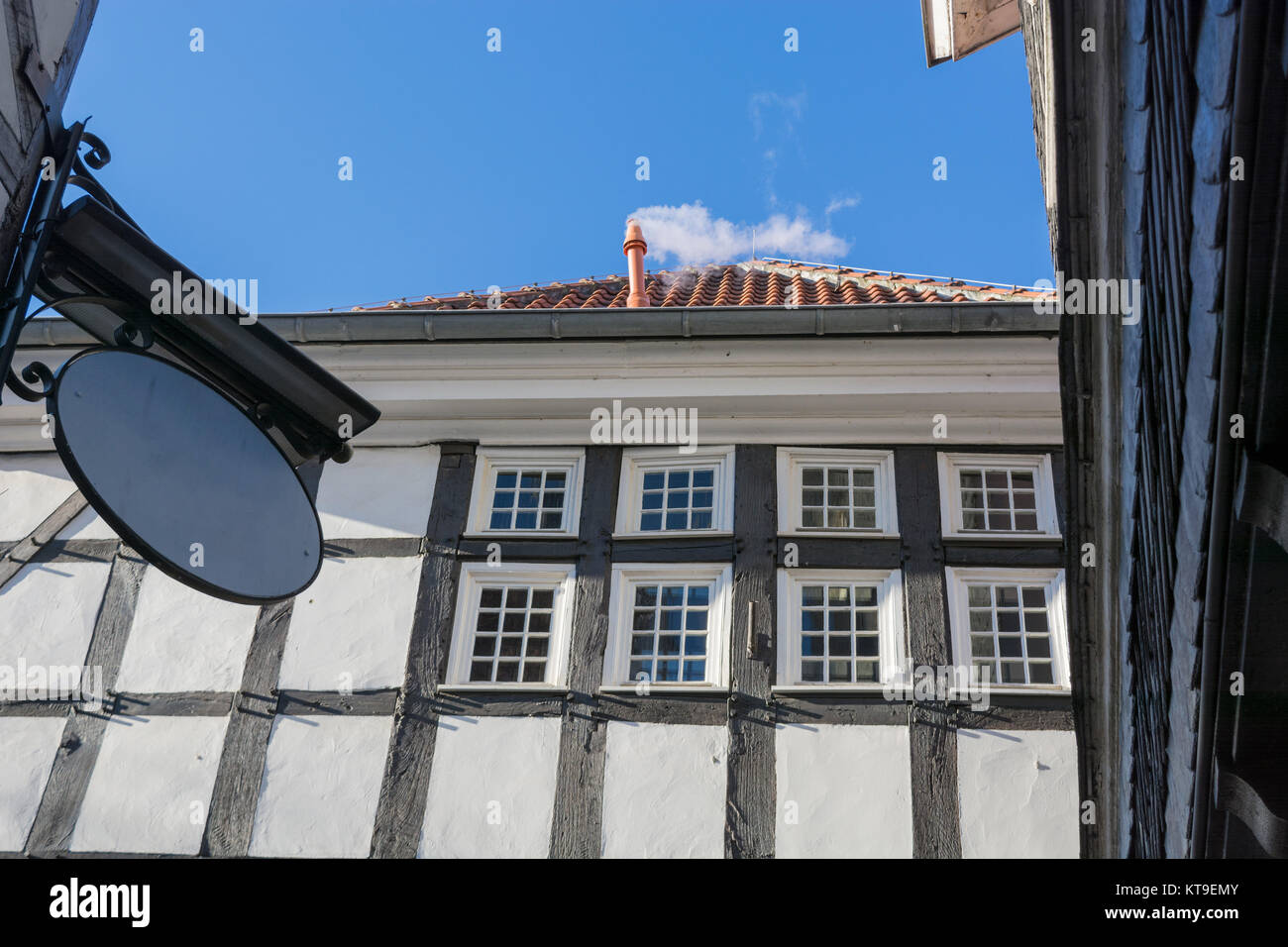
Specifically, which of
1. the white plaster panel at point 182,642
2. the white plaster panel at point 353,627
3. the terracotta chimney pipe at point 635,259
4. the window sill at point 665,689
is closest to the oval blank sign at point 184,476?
the window sill at point 665,689

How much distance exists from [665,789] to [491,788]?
1.11 meters

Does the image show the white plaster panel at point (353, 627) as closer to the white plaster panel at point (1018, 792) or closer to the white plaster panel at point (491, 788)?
the white plaster panel at point (491, 788)

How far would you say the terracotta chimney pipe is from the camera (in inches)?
465

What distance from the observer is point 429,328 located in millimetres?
9836

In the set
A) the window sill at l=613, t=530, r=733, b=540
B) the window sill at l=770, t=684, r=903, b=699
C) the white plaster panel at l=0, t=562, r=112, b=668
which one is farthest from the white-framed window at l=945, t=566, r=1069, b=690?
the white plaster panel at l=0, t=562, r=112, b=668

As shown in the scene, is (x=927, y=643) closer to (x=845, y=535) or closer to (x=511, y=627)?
A: (x=845, y=535)

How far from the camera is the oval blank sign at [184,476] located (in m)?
2.76

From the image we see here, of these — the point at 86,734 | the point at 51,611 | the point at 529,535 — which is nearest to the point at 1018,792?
the point at 529,535

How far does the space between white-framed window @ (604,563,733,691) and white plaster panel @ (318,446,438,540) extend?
161 cm

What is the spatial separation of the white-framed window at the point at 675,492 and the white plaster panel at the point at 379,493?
4.81 feet

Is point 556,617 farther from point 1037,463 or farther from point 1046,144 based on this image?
point 1046,144

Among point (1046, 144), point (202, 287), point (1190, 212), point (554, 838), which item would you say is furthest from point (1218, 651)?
point (554, 838)

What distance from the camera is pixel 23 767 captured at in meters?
8.67

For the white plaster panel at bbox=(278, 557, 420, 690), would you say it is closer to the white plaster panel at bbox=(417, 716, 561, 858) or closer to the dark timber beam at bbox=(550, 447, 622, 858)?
the white plaster panel at bbox=(417, 716, 561, 858)
